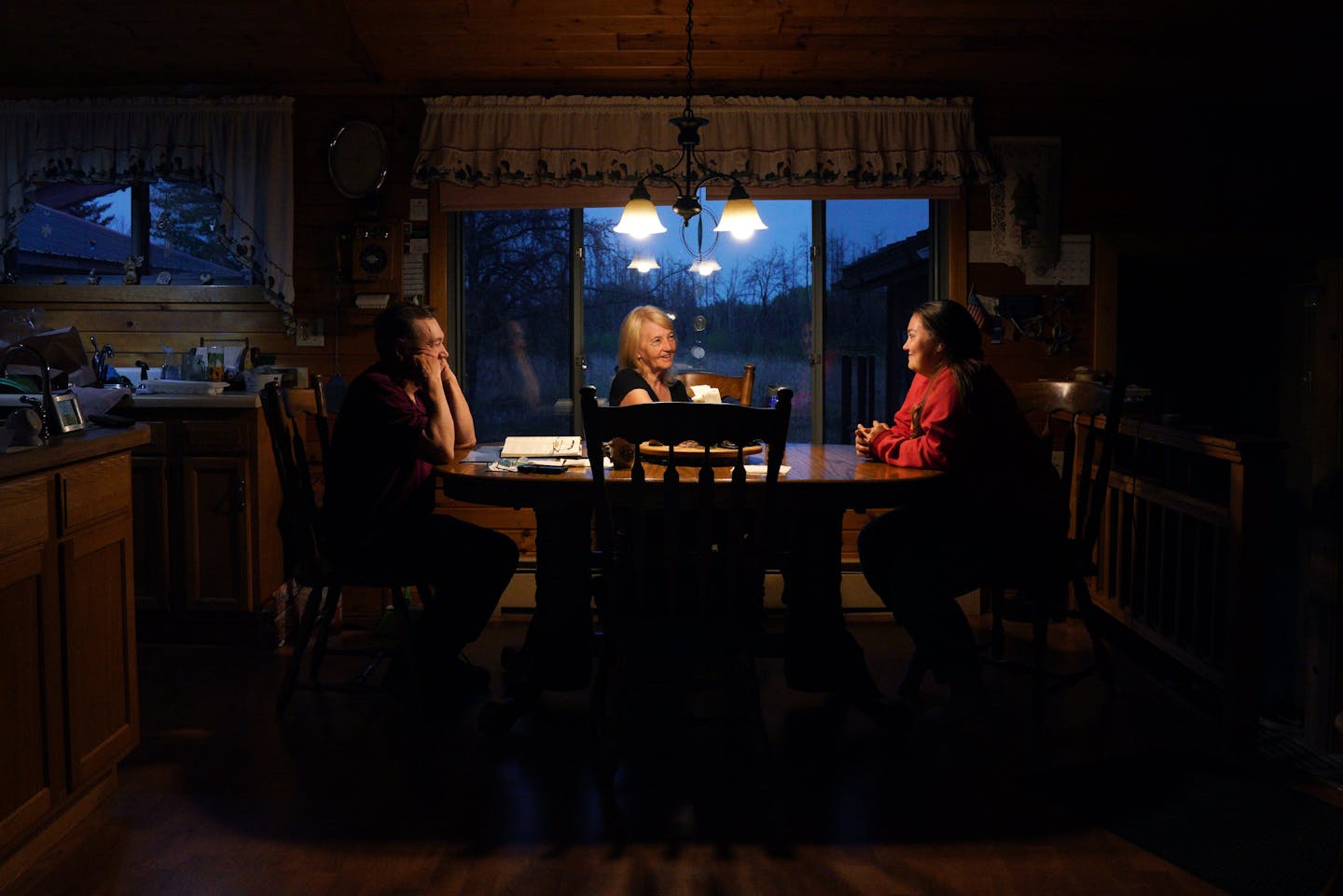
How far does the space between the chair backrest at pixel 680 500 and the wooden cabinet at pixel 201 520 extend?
1.77 meters

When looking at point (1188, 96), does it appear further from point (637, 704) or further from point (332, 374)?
point (332, 374)

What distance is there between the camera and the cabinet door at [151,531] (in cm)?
379

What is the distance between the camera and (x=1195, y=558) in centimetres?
309

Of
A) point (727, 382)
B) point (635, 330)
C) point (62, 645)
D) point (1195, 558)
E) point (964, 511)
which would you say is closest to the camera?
point (62, 645)

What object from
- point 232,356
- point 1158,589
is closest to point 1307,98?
point 1158,589

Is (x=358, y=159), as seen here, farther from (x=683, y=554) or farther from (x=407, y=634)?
(x=683, y=554)

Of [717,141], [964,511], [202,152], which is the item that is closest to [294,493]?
[964,511]

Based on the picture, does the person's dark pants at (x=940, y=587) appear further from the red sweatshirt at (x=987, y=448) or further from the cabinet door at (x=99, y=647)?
the cabinet door at (x=99, y=647)

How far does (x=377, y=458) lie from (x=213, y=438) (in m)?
1.23

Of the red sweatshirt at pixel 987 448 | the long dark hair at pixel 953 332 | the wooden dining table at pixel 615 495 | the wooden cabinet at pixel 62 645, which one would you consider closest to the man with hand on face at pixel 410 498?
the wooden dining table at pixel 615 495

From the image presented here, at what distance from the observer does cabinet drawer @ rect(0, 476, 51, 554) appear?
1.96 metres

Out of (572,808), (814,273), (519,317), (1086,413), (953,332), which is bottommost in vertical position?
(572,808)

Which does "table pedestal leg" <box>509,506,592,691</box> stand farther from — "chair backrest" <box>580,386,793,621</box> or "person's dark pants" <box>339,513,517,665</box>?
"chair backrest" <box>580,386,793,621</box>

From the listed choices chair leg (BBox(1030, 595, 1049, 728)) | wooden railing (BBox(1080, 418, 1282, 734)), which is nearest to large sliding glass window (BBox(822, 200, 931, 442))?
wooden railing (BBox(1080, 418, 1282, 734))
